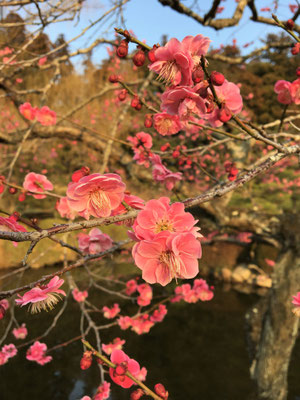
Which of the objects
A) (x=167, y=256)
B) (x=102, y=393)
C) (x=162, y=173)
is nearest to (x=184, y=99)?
(x=167, y=256)

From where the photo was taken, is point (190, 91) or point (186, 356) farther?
point (186, 356)

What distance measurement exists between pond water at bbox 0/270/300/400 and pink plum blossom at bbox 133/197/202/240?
2810mm

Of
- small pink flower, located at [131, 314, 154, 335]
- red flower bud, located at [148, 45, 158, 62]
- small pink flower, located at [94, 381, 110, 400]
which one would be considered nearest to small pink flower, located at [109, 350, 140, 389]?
small pink flower, located at [94, 381, 110, 400]

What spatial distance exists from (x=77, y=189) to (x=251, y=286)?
632 centimetres

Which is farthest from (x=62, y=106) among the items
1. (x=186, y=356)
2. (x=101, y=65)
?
Answer: (x=186, y=356)

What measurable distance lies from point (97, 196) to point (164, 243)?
24 centimetres

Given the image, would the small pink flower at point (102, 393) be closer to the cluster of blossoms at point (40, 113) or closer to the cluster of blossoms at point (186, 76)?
the cluster of blossoms at point (186, 76)

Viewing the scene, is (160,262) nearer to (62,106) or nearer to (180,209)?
(180,209)

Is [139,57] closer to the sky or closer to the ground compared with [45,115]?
closer to the sky

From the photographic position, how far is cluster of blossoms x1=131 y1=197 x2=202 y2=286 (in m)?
0.64

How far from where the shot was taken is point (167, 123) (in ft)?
3.71

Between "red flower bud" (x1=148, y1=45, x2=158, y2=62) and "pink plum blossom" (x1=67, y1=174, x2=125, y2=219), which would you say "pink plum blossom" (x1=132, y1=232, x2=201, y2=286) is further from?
"red flower bud" (x1=148, y1=45, x2=158, y2=62)

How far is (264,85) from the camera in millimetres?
12242

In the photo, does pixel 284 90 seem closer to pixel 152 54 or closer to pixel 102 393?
pixel 152 54
